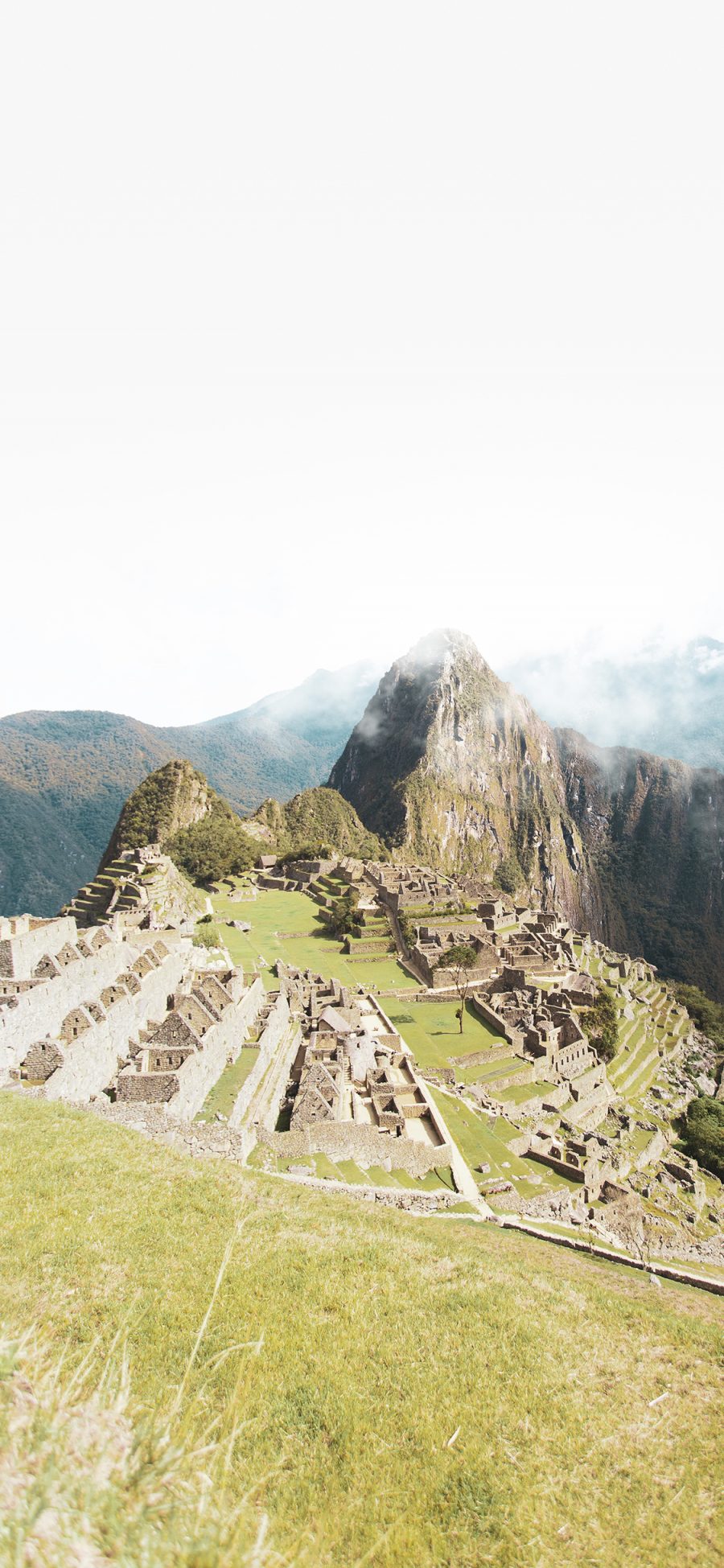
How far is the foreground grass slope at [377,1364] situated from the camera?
499 cm

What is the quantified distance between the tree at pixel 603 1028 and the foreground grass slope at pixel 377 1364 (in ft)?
93.9

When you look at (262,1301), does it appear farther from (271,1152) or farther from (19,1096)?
(271,1152)

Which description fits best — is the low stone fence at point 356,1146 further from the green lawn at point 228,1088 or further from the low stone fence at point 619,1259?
the low stone fence at point 619,1259

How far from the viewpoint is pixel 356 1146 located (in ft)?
60.4

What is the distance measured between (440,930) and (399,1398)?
4471 centimetres

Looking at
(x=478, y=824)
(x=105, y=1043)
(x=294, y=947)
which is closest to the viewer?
(x=105, y=1043)

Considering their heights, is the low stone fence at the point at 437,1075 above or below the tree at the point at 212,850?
below

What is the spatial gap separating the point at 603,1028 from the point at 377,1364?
118ft

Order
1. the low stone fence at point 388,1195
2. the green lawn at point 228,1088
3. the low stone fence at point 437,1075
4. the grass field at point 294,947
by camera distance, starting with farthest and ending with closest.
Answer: the grass field at point 294,947, the low stone fence at point 437,1075, the green lawn at point 228,1088, the low stone fence at point 388,1195

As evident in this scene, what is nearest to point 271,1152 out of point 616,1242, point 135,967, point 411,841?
point 135,967

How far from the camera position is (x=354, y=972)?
1774 inches

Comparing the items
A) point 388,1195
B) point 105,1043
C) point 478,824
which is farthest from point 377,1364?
point 478,824

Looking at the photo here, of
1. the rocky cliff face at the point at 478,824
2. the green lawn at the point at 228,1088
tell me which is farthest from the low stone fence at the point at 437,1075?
the rocky cliff face at the point at 478,824

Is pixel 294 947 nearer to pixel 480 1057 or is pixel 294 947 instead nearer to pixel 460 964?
pixel 460 964
